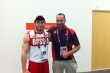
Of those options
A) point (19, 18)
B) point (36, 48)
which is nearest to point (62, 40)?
point (36, 48)

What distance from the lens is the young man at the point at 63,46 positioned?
9.25 ft

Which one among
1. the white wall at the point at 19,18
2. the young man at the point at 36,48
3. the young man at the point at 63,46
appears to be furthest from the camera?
the white wall at the point at 19,18

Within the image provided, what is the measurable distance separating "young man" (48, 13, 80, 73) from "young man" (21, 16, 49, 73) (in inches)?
10.8

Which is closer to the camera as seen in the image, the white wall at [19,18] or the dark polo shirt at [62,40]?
the dark polo shirt at [62,40]

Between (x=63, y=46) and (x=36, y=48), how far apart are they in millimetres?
511

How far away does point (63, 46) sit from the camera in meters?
2.86

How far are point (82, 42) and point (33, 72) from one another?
8.30 ft

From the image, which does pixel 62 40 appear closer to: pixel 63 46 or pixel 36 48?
pixel 63 46

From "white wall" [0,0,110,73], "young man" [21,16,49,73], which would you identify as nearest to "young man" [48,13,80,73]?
"young man" [21,16,49,73]

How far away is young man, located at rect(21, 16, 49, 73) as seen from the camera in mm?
2561

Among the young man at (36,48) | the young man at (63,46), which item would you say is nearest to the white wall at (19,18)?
the young man at (63,46)

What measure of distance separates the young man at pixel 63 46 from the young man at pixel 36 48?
0.27m

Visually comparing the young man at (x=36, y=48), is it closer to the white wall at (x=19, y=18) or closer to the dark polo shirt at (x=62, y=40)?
the dark polo shirt at (x=62, y=40)

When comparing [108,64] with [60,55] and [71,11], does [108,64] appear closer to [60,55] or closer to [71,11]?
[71,11]
